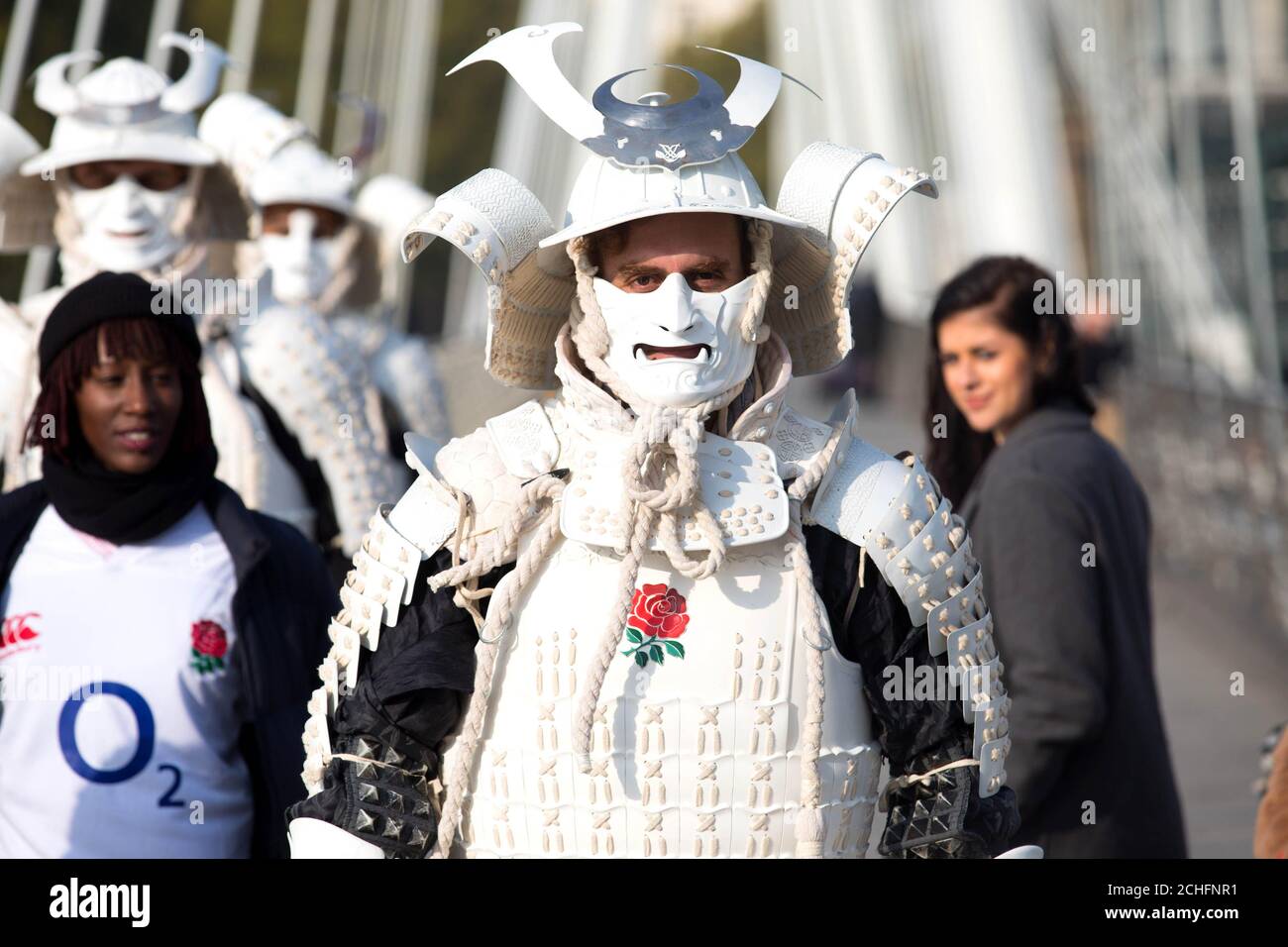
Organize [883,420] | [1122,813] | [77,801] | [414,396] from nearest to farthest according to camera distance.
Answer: [77,801]
[1122,813]
[414,396]
[883,420]

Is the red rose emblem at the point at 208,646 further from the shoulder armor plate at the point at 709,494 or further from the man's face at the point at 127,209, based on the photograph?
the man's face at the point at 127,209

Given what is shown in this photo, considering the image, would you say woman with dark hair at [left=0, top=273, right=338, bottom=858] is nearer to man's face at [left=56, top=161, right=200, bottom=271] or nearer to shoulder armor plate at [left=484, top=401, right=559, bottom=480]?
shoulder armor plate at [left=484, top=401, right=559, bottom=480]

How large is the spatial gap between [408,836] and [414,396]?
16.7 ft

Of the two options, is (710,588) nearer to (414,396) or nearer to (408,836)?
(408,836)

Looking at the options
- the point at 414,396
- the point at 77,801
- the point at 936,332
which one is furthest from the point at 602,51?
the point at 77,801

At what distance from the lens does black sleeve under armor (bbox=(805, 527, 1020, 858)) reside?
2.91m

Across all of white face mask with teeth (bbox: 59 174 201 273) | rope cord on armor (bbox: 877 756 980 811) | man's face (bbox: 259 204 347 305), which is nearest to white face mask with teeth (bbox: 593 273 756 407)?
rope cord on armor (bbox: 877 756 980 811)

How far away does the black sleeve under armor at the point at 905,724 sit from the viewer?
114 inches

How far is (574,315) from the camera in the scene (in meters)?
3.01

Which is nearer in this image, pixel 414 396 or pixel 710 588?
pixel 710 588

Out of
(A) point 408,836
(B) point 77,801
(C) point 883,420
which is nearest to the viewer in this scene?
(A) point 408,836

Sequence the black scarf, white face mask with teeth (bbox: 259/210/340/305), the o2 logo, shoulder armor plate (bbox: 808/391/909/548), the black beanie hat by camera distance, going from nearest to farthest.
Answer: shoulder armor plate (bbox: 808/391/909/548) → the o2 logo → the black scarf → the black beanie hat → white face mask with teeth (bbox: 259/210/340/305)

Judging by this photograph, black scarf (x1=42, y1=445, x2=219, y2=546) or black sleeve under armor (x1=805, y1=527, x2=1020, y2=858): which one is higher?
black scarf (x1=42, y1=445, x2=219, y2=546)

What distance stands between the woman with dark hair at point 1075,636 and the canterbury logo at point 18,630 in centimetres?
196
